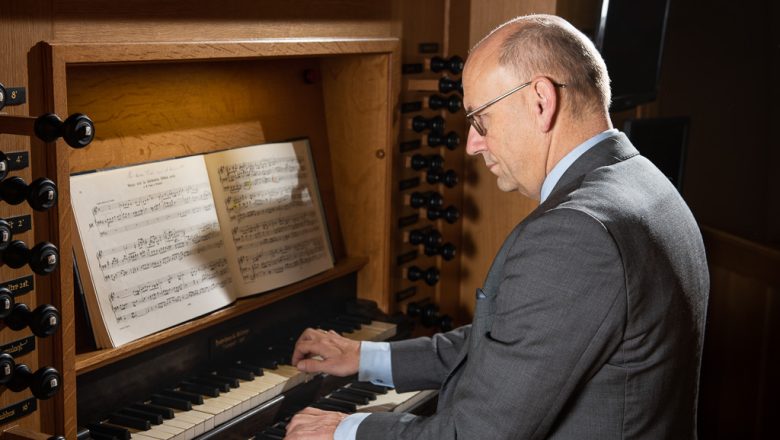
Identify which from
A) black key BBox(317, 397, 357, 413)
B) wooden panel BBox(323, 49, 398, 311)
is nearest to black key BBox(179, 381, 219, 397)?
black key BBox(317, 397, 357, 413)

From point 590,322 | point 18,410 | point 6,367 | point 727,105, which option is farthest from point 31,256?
point 727,105

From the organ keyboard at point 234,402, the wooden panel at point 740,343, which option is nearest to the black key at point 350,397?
the organ keyboard at point 234,402

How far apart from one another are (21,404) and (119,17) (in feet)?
2.91

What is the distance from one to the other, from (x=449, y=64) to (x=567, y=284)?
5.55 ft

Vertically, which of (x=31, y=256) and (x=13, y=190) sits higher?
(x=13, y=190)

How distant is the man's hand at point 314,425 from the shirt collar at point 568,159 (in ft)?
2.24

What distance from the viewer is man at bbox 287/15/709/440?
1.71 metres

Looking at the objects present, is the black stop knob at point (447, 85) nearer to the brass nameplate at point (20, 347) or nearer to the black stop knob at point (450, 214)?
the black stop knob at point (450, 214)

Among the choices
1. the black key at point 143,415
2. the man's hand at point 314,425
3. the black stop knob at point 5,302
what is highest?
the black stop knob at point 5,302

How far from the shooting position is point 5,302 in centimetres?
187

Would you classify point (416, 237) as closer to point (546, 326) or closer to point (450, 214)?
point (450, 214)

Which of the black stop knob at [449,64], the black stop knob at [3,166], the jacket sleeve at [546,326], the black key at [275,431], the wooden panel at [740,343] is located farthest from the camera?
the wooden panel at [740,343]

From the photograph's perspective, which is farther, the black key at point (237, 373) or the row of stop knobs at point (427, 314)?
the row of stop knobs at point (427, 314)

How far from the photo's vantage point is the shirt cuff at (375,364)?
2504mm
